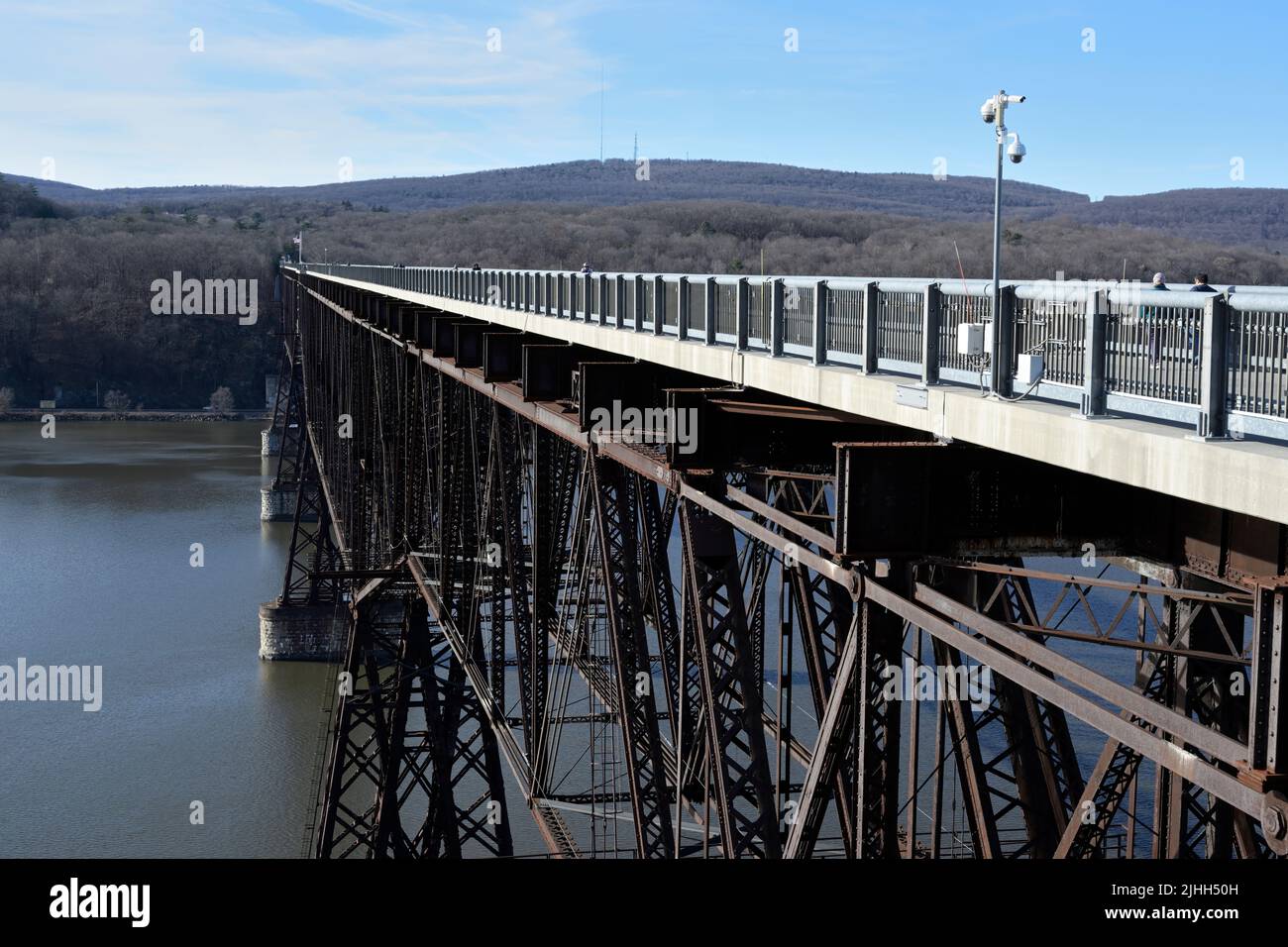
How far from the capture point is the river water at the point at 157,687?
87.5ft

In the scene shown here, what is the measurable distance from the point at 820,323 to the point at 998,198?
2.15 meters

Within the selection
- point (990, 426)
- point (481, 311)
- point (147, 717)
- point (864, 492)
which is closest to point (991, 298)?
point (990, 426)

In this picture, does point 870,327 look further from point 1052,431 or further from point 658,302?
point 658,302

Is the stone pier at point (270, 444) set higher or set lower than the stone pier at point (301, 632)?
higher

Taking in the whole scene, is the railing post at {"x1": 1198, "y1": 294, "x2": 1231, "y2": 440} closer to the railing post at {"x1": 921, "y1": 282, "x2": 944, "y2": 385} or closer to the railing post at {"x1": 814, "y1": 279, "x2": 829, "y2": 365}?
the railing post at {"x1": 921, "y1": 282, "x2": 944, "y2": 385}

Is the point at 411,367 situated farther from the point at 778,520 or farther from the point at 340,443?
the point at 778,520

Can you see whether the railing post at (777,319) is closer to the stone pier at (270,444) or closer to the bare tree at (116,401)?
the stone pier at (270,444)

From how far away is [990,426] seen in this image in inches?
263

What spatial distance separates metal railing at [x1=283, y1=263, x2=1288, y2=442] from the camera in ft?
17.4

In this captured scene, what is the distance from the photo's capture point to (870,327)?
8164 mm

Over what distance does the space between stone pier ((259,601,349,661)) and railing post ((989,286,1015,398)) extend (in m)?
32.9

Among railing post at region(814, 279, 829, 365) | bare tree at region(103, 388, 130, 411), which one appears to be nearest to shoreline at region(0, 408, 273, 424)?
bare tree at region(103, 388, 130, 411)

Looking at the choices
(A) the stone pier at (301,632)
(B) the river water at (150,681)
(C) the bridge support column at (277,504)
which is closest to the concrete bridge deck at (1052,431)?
(B) the river water at (150,681)

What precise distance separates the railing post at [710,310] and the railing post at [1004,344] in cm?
435
